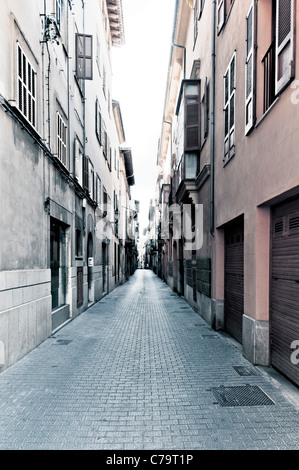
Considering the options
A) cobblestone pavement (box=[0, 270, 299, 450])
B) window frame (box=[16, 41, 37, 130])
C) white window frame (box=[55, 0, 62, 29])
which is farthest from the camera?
white window frame (box=[55, 0, 62, 29])

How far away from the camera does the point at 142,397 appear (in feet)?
15.3

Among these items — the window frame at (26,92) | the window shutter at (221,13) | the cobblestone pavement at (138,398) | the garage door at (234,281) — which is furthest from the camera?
the window shutter at (221,13)

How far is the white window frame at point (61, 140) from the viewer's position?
943cm

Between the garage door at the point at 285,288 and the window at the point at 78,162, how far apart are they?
26.3ft

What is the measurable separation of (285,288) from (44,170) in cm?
622

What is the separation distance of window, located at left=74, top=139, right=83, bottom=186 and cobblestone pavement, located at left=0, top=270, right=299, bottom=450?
247 inches

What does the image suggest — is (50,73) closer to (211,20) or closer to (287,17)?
(211,20)

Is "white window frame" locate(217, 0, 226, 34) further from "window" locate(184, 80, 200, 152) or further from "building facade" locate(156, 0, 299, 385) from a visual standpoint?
"window" locate(184, 80, 200, 152)

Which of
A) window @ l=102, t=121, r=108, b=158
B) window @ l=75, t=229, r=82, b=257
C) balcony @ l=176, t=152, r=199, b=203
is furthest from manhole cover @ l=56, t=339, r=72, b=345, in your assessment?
window @ l=102, t=121, r=108, b=158

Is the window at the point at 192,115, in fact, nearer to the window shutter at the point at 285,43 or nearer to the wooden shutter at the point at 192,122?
the wooden shutter at the point at 192,122

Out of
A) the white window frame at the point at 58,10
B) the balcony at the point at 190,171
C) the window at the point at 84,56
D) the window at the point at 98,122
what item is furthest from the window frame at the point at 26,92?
the window at the point at 98,122

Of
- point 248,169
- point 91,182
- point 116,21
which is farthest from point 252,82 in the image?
point 116,21

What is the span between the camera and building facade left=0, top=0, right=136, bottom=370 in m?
5.96

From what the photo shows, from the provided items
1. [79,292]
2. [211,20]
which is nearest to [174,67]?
[211,20]
